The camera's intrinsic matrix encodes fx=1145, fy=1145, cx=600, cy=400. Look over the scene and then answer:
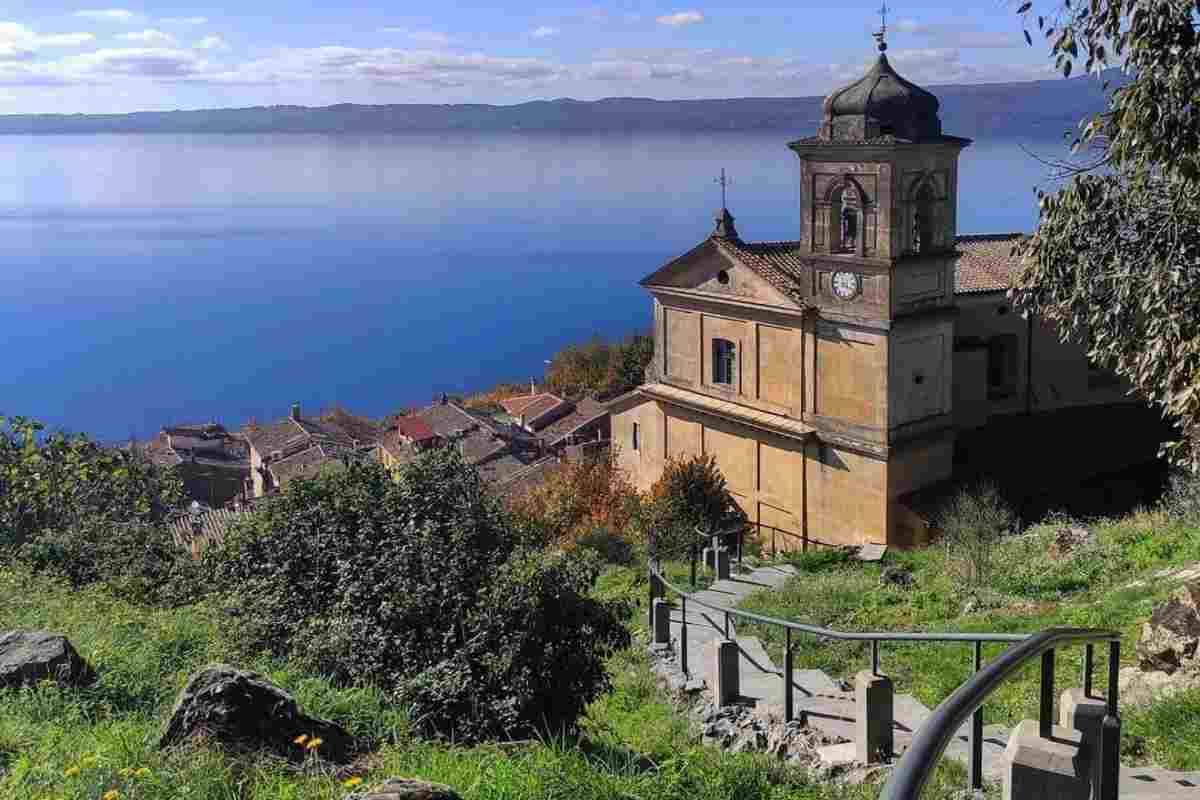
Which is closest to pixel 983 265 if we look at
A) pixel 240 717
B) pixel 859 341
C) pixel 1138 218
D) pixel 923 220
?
pixel 923 220

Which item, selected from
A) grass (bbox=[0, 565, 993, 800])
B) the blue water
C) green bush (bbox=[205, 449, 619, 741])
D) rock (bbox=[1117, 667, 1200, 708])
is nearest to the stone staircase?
grass (bbox=[0, 565, 993, 800])

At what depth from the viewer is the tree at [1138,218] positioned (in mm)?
7898

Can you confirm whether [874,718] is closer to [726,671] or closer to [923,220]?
[726,671]

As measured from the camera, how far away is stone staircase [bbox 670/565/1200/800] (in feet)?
19.1

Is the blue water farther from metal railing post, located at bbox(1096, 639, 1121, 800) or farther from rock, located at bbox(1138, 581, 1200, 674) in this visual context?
metal railing post, located at bbox(1096, 639, 1121, 800)

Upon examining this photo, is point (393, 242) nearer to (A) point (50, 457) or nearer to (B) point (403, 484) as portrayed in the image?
(A) point (50, 457)

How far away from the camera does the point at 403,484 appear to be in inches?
376

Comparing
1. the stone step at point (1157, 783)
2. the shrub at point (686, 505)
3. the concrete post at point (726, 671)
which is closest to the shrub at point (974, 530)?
the shrub at point (686, 505)

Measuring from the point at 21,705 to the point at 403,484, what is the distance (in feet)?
11.2

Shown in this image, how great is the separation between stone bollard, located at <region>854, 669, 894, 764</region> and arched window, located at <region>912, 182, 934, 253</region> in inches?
713

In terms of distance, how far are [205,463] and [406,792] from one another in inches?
2102

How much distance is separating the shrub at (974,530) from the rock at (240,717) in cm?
1033

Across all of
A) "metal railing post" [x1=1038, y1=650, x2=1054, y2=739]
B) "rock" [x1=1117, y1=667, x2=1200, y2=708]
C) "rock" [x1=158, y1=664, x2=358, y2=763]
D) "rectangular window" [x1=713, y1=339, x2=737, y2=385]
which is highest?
"metal railing post" [x1=1038, y1=650, x2=1054, y2=739]

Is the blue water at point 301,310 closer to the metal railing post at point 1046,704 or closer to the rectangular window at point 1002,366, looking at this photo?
the rectangular window at point 1002,366
